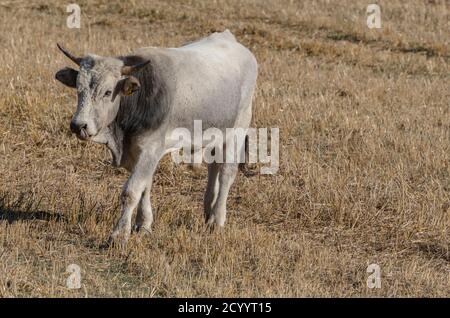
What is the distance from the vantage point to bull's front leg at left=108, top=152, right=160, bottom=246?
22.7 feet

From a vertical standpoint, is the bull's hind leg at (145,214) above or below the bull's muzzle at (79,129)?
below

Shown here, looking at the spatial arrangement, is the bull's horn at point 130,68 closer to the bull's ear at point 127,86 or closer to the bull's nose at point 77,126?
the bull's ear at point 127,86

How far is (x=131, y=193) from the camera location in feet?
22.7

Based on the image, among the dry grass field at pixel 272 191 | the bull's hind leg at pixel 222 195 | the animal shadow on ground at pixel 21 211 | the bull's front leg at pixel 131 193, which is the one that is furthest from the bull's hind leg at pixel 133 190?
the bull's hind leg at pixel 222 195

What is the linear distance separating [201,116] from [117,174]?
88.0 inches

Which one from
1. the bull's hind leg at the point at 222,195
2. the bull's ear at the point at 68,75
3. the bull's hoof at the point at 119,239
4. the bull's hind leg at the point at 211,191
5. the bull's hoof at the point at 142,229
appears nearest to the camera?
the bull's ear at the point at 68,75

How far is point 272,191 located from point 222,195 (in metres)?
0.98

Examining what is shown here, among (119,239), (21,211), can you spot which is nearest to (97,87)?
(119,239)

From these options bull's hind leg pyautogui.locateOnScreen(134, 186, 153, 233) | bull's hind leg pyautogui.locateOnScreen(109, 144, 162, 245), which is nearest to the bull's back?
bull's hind leg pyautogui.locateOnScreen(109, 144, 162, 245)

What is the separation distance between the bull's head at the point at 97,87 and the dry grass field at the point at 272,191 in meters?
1.02

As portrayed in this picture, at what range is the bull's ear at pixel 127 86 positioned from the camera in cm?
663

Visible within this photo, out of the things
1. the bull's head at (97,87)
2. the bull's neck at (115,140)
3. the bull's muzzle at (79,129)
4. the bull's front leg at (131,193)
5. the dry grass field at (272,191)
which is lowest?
the dry grass field at (272,191)
